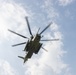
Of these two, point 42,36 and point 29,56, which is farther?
point 29,56

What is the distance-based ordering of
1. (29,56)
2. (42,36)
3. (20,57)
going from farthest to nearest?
(20,57) → (29,56) → (42,36)

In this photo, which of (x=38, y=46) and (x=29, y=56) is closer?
(x=38, y=46)

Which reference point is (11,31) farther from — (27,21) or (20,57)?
(20,57)

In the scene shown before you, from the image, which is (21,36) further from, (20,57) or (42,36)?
(20,57)

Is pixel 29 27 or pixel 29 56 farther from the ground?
pixel 29 27

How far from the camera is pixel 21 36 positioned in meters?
57.9

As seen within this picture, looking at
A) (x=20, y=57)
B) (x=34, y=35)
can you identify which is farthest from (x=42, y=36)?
(x=20, y=57)

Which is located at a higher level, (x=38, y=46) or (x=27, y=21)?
(x=27, y=21)

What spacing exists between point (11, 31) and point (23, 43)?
13.5 ft

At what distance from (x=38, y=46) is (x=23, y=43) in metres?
4.08

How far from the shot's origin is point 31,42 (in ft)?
185

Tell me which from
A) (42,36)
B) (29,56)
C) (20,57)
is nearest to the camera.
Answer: (42,36)

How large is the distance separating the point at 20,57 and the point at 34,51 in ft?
46.3

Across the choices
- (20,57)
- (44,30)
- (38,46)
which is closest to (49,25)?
(44,30)
